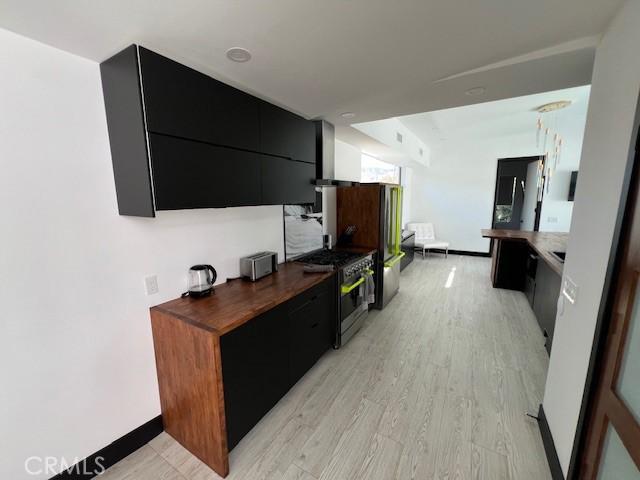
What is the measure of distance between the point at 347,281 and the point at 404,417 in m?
1.27

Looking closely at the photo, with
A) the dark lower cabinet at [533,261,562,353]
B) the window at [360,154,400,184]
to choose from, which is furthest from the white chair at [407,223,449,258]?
the dark lower cabinet at [533,261,562,353]

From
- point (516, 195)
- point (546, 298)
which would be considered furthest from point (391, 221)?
point (516, 195)

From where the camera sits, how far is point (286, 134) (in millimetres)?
2258

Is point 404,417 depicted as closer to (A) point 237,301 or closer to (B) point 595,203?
(A) point 237,301

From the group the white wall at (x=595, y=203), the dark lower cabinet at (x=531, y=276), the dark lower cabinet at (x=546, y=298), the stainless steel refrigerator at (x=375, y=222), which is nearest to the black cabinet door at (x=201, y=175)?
the stainless steel refrigerator at (x=375, y=222)

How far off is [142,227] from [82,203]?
12.5 inches

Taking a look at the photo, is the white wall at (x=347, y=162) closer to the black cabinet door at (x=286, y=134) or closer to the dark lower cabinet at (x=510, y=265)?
the black cabinet door at (x=286, y=134)

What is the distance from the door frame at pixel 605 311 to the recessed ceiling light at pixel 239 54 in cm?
186

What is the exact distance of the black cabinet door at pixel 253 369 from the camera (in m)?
1.52

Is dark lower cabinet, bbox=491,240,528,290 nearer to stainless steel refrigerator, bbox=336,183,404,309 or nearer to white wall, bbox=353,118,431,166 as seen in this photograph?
stainless steel refrigerator, bbox=336,183,404,309

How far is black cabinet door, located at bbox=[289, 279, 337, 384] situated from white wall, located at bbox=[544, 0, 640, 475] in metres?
1.69

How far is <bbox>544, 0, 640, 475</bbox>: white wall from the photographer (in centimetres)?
113

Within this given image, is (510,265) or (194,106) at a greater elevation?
(194,106)

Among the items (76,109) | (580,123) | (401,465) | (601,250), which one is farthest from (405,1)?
(580,123)
